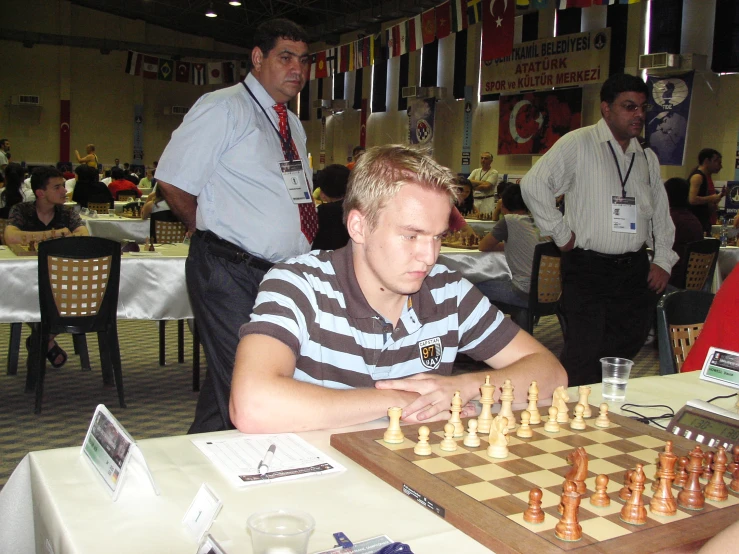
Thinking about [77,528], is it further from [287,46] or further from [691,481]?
[287,46]

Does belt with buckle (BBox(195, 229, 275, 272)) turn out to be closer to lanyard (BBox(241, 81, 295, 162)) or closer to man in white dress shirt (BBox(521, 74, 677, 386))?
lanyard (BBox(241, 81, 295, 162))

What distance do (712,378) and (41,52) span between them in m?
21.0

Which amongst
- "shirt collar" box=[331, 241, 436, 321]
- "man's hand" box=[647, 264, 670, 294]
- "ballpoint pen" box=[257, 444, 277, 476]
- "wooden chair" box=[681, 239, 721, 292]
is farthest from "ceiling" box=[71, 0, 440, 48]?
"ballpoint pen" box=[257, 444, 277, 476]

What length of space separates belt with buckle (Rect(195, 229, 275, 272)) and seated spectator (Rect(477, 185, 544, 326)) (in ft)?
8.91

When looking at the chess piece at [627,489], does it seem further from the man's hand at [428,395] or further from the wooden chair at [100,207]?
the wooden chair at [100,207]

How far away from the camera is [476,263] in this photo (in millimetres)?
5293

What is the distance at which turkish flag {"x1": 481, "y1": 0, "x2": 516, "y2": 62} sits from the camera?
A: 7207 mm

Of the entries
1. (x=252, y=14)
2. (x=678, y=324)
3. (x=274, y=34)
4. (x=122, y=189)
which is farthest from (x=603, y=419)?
(x=252, y=14)

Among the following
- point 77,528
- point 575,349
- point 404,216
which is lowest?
point 575,349

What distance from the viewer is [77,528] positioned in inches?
39.3

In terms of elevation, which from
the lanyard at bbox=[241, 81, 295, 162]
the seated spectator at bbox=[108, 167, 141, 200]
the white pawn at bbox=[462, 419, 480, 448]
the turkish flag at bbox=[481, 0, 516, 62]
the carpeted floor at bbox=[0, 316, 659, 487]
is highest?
the turkish flag at bbox=[481, 0, 516, 62]

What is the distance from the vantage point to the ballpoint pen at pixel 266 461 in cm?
118

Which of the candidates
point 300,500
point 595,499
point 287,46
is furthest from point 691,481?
point 287,46

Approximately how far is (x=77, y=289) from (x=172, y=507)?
3.03m
